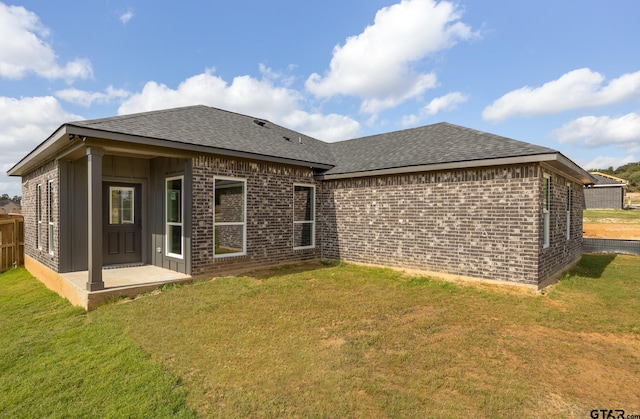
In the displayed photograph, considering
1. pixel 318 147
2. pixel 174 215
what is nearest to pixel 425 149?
pixel 318 147

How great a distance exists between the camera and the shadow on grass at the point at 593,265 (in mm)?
8930

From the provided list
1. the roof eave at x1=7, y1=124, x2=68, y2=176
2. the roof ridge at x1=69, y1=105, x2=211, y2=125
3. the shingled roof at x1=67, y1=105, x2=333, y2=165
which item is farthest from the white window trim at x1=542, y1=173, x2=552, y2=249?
the roof eave at x1=7, y1=124, x2=68, y2=176

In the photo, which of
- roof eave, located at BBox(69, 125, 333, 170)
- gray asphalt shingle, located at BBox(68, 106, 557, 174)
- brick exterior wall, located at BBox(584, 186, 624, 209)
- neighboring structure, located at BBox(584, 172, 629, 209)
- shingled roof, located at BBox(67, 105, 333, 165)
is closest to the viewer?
roof eave, located at BBox(69, 125, 333, 170)

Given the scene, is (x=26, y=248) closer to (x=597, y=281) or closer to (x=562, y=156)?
(x=562, y=156)

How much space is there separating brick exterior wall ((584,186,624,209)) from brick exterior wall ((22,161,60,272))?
3963cm

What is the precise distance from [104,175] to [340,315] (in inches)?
279

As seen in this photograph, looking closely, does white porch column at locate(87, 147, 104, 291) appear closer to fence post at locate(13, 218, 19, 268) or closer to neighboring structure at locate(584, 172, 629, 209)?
fence post at locate(13, 218, 19, 268)

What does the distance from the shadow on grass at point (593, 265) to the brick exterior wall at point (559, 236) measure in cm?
27

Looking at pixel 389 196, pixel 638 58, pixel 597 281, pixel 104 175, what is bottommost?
pixel 597 281

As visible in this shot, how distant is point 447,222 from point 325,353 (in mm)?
5186

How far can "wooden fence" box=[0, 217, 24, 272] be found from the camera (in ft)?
→ 35.9

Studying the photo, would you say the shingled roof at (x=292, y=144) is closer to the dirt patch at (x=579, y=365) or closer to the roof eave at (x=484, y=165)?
the roof eave at (x=484, y=165)

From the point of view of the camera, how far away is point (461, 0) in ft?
26.0

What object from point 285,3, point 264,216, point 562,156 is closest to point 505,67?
point 562,156
